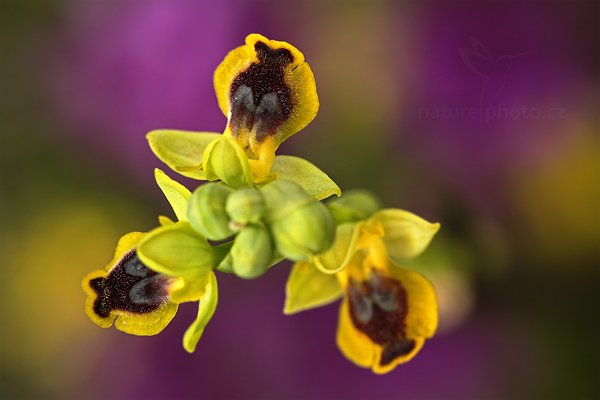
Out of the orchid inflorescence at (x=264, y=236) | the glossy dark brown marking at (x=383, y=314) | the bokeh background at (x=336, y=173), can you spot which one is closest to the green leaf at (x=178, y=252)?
the orchid inflorescence at (x=264, y=236)

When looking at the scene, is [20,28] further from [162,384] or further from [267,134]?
[267,134]

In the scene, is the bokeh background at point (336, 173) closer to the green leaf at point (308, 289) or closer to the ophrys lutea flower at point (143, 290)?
the green leaf at point (308, 289)

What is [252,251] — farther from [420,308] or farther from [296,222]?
[420,308]

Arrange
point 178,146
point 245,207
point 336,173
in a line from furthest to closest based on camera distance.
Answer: point 336,173, point 178,146, point 245,207

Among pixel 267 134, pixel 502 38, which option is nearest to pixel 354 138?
pixel 502 38

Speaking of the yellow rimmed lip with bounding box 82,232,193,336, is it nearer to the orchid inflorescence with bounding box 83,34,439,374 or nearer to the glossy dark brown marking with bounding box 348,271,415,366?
the orchid inflorescence with bounding box 83,34,439,374

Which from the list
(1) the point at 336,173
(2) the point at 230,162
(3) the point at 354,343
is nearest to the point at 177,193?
(2) the point at 230,162
